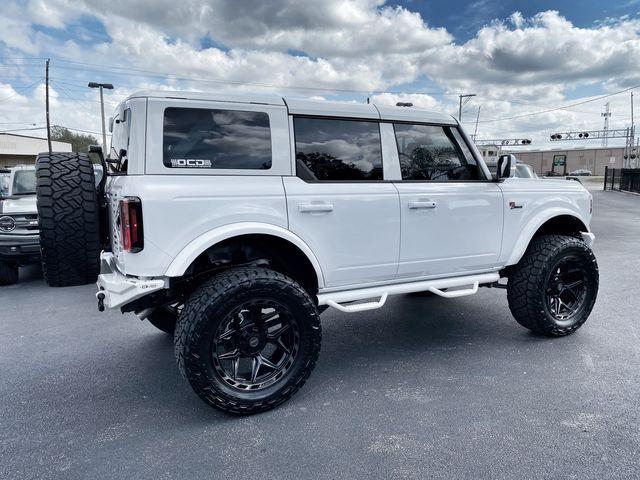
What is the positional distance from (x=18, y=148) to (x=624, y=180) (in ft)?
204

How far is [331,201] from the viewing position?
3.06 metres

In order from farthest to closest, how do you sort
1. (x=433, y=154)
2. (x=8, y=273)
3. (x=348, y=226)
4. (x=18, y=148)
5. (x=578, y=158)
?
(x=578, y=158) < (x=18, y=148) < (x=8, y=273) < (x=433, y=154) < (x=348, y=226)

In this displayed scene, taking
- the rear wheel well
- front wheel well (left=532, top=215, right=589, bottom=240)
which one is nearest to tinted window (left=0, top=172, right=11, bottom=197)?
the rear wheel well

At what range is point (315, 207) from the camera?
299cm

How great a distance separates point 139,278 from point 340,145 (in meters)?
1.67

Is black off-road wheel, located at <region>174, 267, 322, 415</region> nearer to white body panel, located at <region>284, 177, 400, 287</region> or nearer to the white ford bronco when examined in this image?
the white ford bronco

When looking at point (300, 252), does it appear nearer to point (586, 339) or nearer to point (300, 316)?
point (300, 316)

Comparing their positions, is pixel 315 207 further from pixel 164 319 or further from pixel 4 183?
pixel 4 183

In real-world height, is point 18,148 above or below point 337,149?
above

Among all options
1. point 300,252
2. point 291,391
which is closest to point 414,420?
point 291,391

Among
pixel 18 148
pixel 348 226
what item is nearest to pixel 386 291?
pixel 348 226

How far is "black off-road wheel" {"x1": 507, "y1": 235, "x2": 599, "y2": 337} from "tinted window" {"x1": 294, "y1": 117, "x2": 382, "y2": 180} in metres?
1.71

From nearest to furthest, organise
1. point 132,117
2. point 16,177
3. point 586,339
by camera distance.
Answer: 1. point 132,117
2. point 586,339
3. point 16,177

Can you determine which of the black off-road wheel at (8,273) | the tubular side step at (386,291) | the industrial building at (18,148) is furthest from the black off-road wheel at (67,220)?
the industrial building at (18,148)
